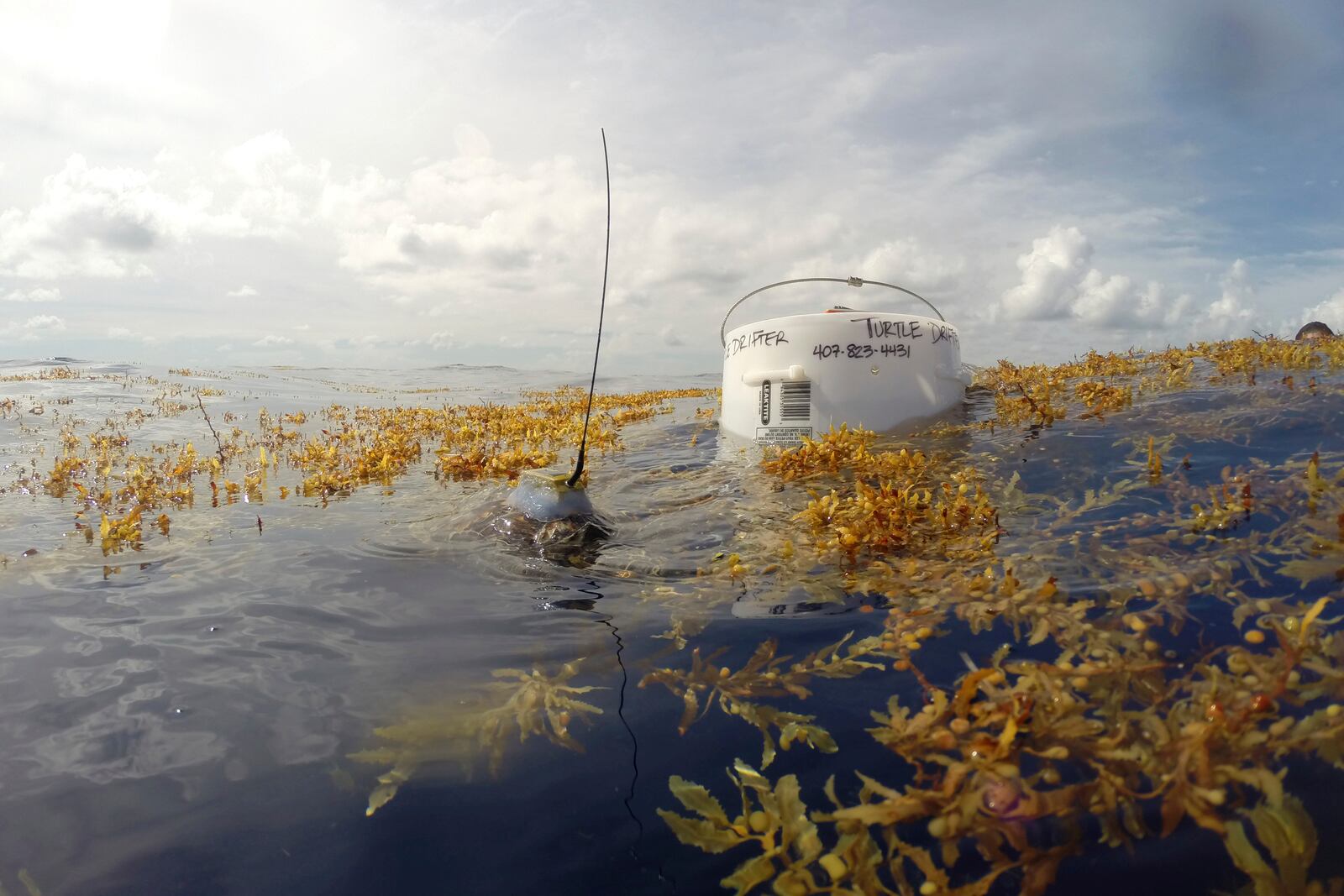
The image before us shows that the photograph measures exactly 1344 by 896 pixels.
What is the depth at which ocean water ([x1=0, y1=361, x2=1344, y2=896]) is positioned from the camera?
2205 millimetres

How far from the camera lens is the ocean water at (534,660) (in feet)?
7.23

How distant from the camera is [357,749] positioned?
2803mm

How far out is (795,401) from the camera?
8.46 metres

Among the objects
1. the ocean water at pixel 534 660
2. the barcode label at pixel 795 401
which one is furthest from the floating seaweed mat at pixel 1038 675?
the barcode label at pixel 795 401

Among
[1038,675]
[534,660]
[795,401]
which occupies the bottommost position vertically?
[534,660]

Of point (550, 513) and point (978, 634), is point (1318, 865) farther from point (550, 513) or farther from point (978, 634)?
point (550, 513)

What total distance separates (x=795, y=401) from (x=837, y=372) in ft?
1.92

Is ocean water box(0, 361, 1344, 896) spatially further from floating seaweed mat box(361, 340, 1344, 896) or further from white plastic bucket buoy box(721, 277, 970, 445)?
white plastic bucket buoy box(721, 277, 970, 445)

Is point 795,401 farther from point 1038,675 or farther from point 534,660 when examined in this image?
point 1038,675

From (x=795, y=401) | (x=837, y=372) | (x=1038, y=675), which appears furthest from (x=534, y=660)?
(x=837, y=372)

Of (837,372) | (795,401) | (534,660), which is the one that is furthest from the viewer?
(795,401)

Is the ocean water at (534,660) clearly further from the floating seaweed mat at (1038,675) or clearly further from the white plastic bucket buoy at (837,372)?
the white plastic bucket buoy at (837,372)

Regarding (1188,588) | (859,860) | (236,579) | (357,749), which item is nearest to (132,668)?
(236,579)

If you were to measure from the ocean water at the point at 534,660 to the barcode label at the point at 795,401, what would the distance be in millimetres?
1580
